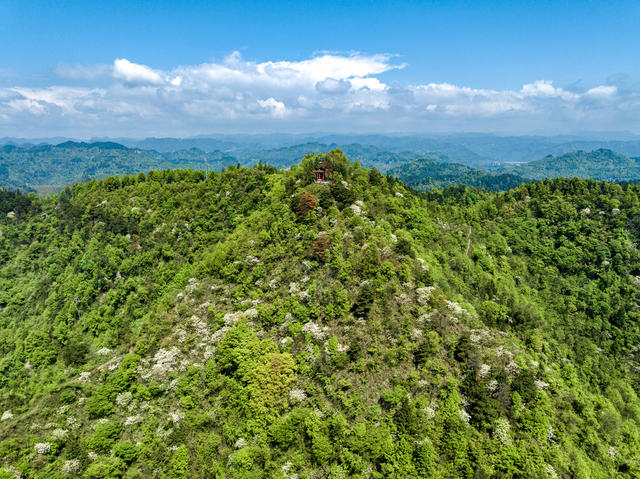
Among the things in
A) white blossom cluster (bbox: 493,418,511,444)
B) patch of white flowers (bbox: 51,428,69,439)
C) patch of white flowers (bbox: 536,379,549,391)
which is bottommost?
patch of white flowers (bbox: 51,428,69,439)

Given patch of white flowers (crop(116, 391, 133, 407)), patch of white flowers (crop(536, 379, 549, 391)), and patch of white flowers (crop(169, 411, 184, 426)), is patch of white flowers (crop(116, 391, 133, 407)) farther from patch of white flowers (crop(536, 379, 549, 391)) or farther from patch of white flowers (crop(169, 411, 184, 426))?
patch of white flowers (crop(536, 379, 549, 391))

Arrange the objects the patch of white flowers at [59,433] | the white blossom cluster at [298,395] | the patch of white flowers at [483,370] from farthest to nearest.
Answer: the patch of white flowers at [483,370], the white blossom cluster at [298,395], the patch of white flowers at [59,433]

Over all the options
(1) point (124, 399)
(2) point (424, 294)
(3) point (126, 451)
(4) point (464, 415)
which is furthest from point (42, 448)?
(2) point (424, 294)

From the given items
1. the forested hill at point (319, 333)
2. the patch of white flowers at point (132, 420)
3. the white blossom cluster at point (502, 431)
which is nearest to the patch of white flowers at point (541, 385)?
the forested hill at point (319, 333)

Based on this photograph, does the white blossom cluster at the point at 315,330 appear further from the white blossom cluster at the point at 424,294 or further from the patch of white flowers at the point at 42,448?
the patch of white flowers at the point at 42,448

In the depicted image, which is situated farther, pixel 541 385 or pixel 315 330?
pixel 315 330

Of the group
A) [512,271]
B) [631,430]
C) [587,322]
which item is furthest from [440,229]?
[631,430]

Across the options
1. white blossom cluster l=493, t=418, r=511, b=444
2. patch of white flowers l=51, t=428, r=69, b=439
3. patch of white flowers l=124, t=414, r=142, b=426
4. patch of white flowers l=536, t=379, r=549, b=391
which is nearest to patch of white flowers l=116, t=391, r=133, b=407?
patch of white flowers l=124, t=414, r=142, b=426

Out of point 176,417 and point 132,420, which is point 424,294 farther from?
point 132,420
